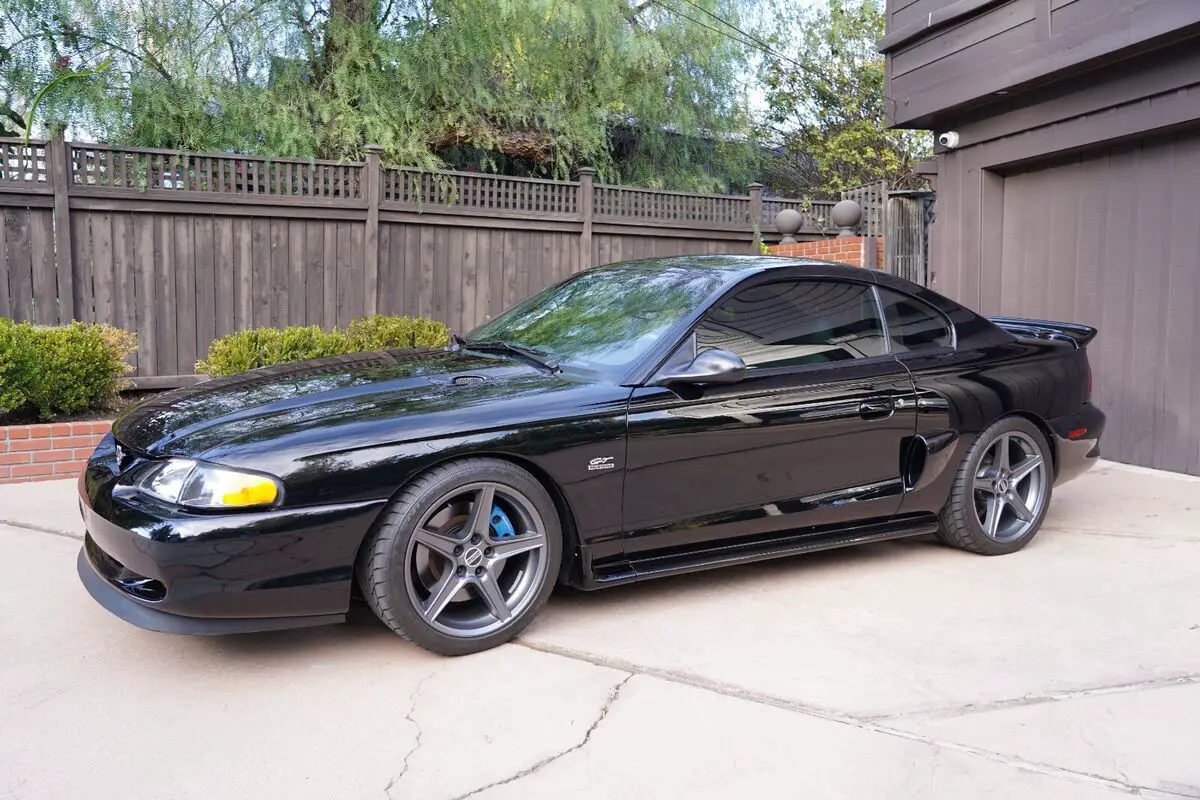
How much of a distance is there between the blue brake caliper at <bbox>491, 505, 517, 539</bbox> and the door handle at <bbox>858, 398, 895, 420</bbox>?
5.27ft

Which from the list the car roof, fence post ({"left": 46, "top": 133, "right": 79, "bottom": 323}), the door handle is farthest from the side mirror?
fence post ({"left": 46, "top": 133, "right": 79, "bottom": 323})

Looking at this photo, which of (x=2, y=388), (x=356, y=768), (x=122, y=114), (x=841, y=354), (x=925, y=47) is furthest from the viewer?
(x=122, y=114)

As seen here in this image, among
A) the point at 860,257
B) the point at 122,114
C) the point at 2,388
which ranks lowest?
the point at 2,388

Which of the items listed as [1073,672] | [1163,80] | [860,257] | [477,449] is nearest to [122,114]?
[860,257]

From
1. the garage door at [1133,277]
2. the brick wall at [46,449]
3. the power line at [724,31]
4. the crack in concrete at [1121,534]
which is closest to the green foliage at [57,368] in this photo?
the brick wall at [46,449]

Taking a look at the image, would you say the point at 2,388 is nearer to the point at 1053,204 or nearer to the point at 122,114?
the point at 122,114

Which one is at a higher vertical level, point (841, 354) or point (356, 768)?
point (841, 354)

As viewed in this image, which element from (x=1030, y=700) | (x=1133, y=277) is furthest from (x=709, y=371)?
(x=1133, y=277)

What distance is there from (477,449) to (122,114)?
312 inches

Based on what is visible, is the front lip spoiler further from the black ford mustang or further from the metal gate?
the metal gate

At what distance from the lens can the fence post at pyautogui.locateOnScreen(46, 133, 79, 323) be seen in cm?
808

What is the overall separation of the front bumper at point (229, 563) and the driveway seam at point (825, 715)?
0.77 meters

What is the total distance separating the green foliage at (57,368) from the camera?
20.2 ft

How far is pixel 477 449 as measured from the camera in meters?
3.41
